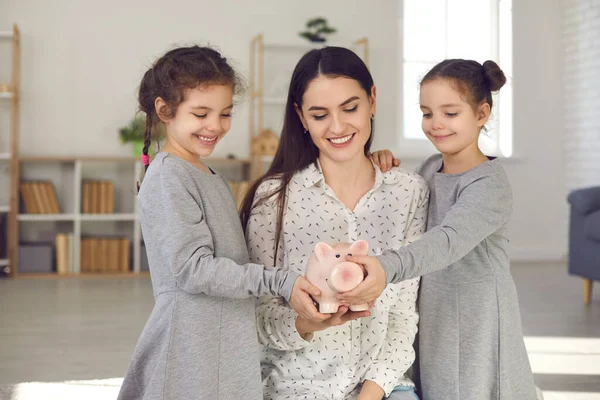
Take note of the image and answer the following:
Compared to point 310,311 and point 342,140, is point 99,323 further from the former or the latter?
point 310,311

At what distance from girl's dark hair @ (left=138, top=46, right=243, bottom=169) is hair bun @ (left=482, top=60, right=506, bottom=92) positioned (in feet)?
1.96

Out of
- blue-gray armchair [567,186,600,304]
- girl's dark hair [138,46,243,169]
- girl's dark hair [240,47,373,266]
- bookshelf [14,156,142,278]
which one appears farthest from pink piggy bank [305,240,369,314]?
bookshelf [14,156,142,278]

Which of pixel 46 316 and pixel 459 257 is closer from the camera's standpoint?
pixel 459 257

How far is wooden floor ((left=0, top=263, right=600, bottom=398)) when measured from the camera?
3086 mm

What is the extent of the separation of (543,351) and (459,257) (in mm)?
2253

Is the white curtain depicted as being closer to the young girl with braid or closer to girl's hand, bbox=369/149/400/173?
girl's hand, bbox=369/149/400/173

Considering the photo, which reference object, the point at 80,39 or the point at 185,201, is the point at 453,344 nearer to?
the point at 185,201

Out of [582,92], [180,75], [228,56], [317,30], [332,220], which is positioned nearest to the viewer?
[180,75]

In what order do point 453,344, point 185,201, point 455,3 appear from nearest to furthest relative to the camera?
point 185,201, point 453,344, point 455,3

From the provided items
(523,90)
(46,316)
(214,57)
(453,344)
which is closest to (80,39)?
(46,316)

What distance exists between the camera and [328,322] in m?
1.39

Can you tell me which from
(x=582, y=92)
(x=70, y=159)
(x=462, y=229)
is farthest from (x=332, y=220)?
(x=582, y=92)

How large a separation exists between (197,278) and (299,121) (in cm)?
52

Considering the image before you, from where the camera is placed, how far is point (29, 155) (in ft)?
19.6
